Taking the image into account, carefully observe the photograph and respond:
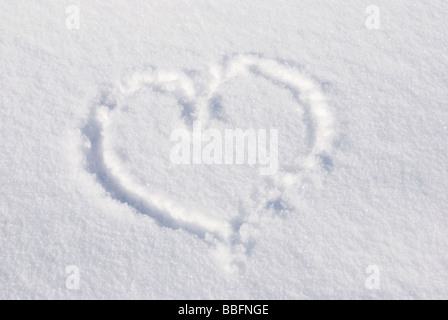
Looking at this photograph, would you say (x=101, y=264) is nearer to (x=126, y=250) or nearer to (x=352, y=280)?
(x=126, y=250)

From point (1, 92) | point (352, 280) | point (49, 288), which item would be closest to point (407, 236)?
point (352, 280)

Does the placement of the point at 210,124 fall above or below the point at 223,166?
above

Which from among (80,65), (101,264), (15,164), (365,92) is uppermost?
(80,65)

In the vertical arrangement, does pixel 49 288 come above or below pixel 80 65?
below

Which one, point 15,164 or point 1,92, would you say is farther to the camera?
point 1,92
